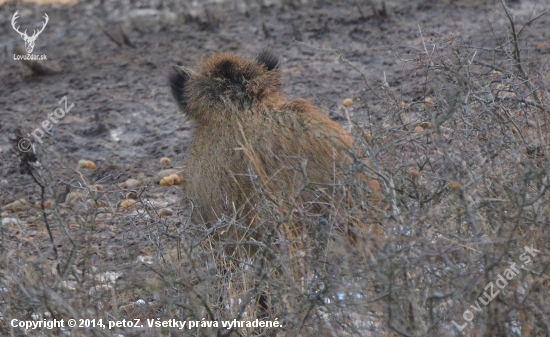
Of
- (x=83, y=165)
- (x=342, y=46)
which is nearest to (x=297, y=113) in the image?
(x=83, y=165)

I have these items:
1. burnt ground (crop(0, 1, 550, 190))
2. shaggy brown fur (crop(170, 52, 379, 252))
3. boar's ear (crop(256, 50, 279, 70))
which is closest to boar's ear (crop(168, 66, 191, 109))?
shaggy brown fur (crop(170, 52, 379, 252))

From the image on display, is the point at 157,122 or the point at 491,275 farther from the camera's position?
the point at 157,122

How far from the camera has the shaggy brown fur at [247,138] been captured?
182 inches

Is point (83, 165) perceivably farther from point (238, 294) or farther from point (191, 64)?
point (238, 294)

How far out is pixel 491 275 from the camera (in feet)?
11.0

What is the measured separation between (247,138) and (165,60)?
4130mm

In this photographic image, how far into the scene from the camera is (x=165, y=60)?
8.77 m

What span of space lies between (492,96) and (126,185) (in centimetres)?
298
